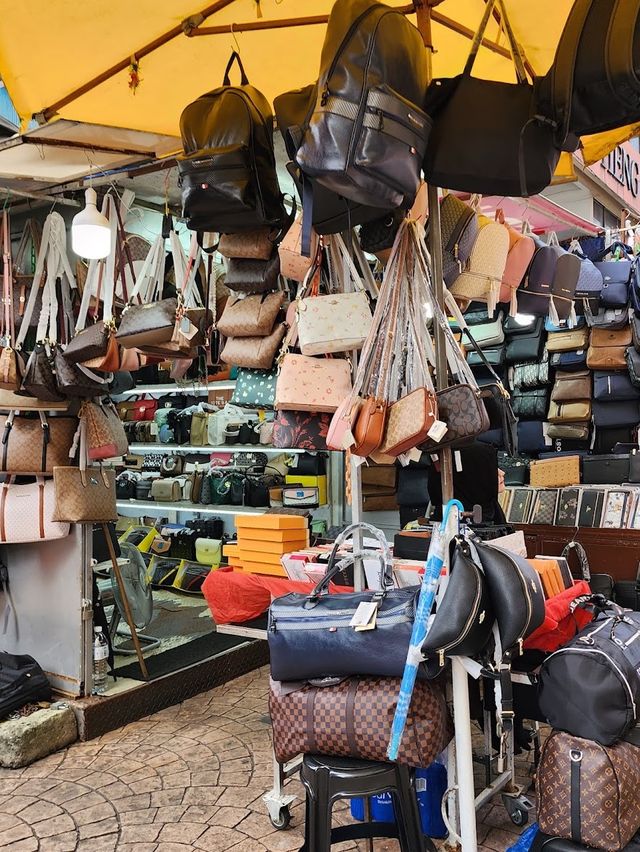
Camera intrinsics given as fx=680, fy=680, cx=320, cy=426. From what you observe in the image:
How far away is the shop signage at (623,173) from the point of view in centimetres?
475

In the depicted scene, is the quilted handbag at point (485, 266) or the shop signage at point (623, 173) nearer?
the quilted handbag at point (485, 266)

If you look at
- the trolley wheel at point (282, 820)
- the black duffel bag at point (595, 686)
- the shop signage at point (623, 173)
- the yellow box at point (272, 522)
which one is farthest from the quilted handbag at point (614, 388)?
the trolley wheel at point (282, 820)

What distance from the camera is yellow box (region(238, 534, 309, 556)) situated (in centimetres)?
314

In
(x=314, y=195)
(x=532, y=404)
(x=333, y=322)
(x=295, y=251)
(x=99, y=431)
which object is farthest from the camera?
(x=532, y=404)

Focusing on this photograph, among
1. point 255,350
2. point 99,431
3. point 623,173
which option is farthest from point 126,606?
point 623,173

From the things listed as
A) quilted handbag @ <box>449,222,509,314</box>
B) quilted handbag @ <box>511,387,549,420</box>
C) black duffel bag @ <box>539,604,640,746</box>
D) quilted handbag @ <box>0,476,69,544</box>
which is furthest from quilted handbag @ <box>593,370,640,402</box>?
quilted handbag @ <box>0,476,69,544</box>

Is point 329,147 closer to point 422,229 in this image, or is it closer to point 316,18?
point 422,229

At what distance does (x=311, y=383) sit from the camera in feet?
8.13

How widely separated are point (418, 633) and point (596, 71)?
1599 mm

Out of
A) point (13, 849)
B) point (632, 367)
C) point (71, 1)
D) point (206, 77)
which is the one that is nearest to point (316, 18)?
point (206, 77)

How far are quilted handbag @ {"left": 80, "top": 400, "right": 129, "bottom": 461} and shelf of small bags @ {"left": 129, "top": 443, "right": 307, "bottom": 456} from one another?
2.01 metres

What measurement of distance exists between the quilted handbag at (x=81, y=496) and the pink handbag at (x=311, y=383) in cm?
178

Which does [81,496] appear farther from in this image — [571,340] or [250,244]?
[571,340]

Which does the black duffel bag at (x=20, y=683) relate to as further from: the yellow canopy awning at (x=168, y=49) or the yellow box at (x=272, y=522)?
the yellow canopy awning at (x=168, y=49)
